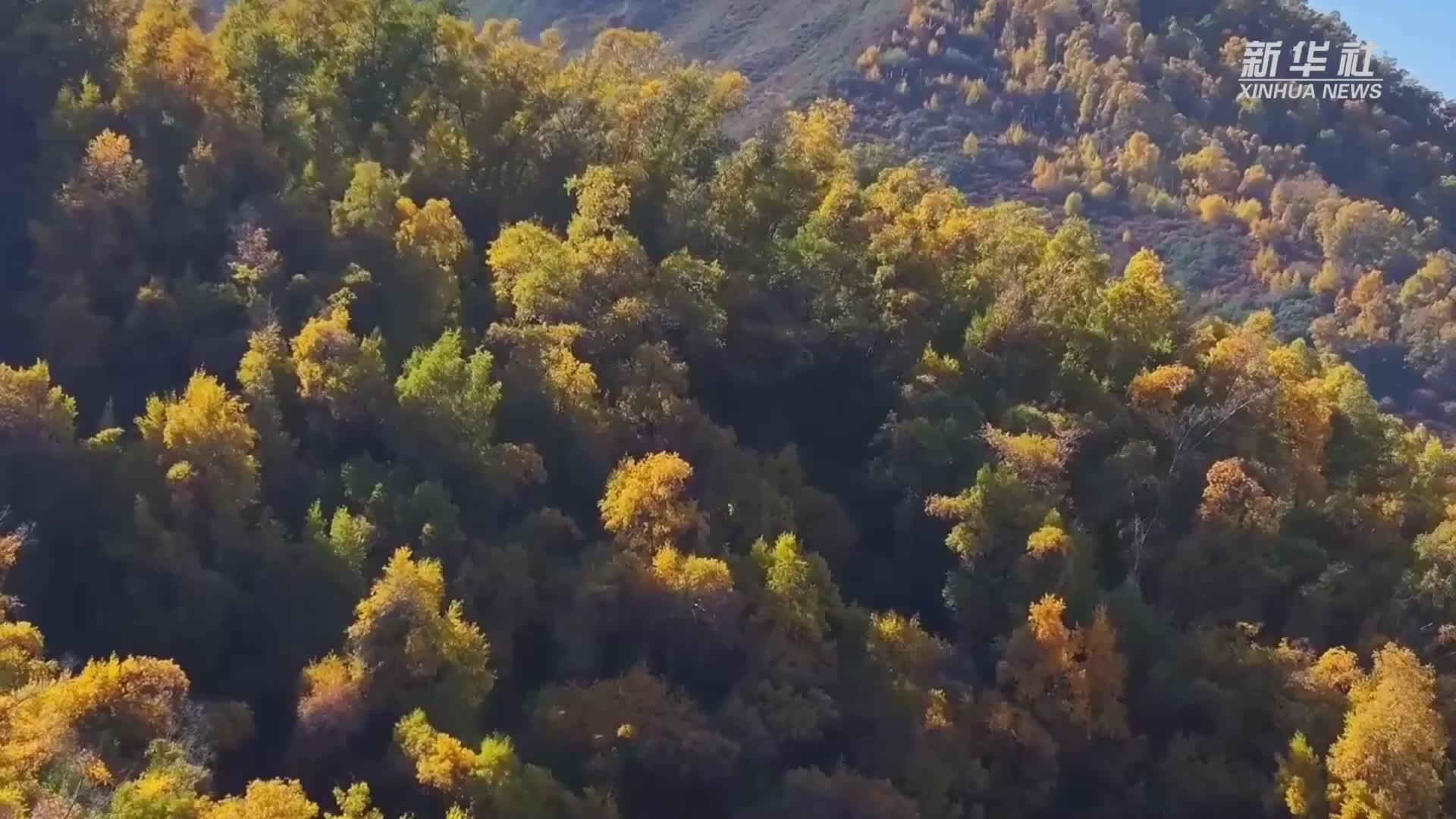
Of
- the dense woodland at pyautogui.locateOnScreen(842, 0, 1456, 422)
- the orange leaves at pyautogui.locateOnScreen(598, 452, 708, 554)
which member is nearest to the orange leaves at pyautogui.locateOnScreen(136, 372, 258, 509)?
the orange leaves at pyautogui.locateOnScreen(598, 452, 708, 554)

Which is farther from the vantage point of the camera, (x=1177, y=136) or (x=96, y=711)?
(x=1177, y=136)

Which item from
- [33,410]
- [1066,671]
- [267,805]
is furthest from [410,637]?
[1066,671]

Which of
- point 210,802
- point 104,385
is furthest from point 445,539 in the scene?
point 104,385

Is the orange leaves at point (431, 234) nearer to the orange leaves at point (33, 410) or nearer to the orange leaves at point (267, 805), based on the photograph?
the orange leaves at point (33, 410)

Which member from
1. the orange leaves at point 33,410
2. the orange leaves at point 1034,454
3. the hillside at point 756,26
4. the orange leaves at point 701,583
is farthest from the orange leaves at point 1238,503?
the hillside at point 756,26

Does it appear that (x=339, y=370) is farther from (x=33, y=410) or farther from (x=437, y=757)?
(x=437, y=757)

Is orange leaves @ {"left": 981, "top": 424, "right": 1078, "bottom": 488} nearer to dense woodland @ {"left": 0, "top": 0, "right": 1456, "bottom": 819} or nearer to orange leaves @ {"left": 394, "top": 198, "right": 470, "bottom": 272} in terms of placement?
dense woodland @ {"left": 0, "top": 0, "right": 1456, "bottom": 819}
